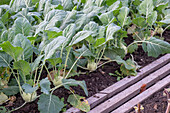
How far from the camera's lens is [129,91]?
232 centimetres

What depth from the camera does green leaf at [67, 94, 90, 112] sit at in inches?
80.2

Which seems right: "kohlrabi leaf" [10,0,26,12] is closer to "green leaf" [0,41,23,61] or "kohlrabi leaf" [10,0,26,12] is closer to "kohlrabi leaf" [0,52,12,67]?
"kohlrabi leaf" [0,52,12,67]

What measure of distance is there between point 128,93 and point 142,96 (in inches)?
5.0

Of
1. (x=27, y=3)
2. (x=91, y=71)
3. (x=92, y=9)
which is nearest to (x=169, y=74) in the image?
(x=91, y=71)

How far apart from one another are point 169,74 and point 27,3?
1778 mm

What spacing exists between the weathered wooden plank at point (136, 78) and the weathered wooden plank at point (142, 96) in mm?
199

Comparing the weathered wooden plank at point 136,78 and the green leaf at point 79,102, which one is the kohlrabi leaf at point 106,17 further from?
the green leaf at point 79,102

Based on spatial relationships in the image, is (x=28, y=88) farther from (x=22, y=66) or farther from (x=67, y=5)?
(x=67, y=5)

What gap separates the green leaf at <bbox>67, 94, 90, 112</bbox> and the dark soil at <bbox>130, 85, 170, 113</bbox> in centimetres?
46

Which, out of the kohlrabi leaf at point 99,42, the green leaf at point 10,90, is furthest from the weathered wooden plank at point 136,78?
the green leaf at point 10,90

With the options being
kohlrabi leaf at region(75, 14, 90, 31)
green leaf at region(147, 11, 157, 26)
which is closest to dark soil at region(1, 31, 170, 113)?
green leaf at region(147, 11, 157, 26)

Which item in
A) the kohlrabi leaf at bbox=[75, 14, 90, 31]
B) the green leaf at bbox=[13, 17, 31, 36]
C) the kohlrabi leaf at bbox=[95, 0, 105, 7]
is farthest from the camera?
the kohlrabi leaf at bbox=[95, 0, 105, 7]

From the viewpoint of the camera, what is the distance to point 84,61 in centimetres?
260

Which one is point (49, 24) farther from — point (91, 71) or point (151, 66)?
point (151, 66)
